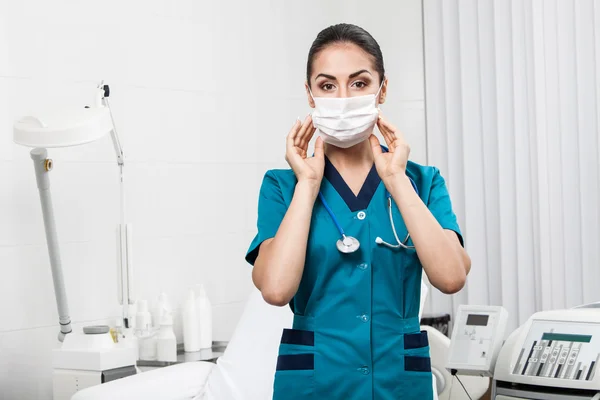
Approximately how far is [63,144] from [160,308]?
0.87 meters

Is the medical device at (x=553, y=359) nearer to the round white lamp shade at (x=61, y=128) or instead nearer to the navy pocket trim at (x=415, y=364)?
the navy pocket trim at (x=415, y=364)

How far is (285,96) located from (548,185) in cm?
113

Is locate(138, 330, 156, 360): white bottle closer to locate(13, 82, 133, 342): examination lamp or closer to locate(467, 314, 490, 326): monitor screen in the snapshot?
locate(13, 82, 133, 342): examination lamp

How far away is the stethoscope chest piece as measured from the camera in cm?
138

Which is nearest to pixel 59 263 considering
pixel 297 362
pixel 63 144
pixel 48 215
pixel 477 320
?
pixel 48 215

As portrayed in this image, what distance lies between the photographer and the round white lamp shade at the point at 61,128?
2229 mm

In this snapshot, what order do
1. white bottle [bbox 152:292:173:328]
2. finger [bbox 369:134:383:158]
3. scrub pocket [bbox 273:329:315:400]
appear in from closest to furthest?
scrub pocket [bbox 273:329:315:400] → finger [bbox 369:134:383:158] → white bottle [bbox 152:292:173:328]

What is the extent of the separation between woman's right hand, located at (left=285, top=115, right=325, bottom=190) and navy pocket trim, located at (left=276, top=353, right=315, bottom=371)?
0.29m

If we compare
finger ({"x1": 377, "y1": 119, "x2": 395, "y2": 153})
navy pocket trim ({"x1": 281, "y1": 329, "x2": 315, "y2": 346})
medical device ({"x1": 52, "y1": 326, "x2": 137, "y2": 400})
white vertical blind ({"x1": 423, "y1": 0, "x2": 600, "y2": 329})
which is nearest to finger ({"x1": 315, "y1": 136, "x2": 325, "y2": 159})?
finger ({"x1": 377, "y1": 119, "x2": 395, "y2": 153})

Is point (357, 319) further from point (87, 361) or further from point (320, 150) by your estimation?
point (87, 361)

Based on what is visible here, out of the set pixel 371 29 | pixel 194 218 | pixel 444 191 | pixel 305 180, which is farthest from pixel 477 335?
pixel 371 29

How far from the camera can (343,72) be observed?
1.44 meters

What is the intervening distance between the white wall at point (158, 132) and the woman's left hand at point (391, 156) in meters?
1.57

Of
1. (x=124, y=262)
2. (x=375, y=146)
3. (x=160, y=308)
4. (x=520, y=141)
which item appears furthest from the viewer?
(x=520, y=141)
